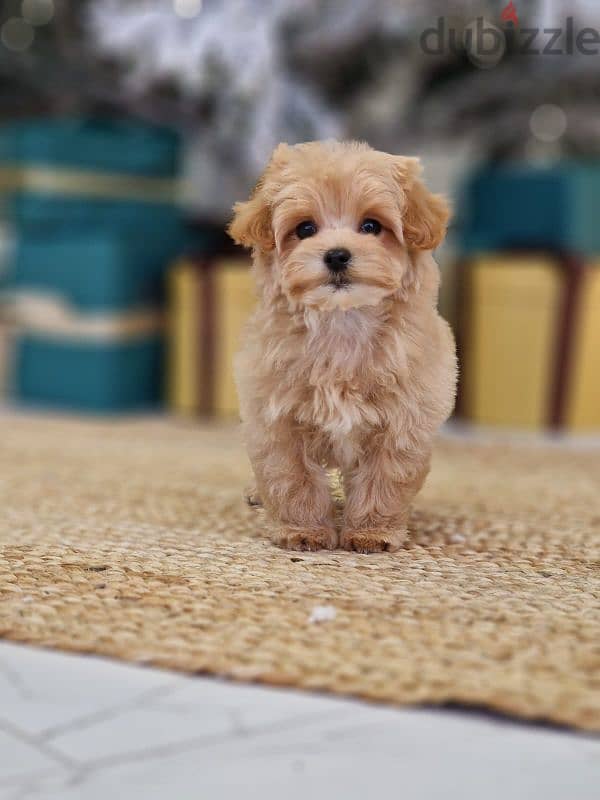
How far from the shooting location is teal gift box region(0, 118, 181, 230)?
111 inches

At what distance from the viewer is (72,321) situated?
108 inches

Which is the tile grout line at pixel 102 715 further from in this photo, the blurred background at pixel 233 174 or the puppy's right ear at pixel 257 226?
the blurred background at pixel 233 174

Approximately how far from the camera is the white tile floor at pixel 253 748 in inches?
28.0

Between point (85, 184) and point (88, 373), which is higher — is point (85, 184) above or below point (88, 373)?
above

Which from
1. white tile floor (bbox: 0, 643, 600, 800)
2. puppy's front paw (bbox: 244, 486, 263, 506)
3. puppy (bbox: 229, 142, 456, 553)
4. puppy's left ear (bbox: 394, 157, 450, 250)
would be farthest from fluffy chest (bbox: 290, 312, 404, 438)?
white tile floor (bbox: 0, 643, 600, 800)

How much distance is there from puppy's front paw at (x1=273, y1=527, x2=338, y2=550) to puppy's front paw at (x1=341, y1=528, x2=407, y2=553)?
0.02m

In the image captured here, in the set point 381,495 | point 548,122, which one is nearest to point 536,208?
point 548,122

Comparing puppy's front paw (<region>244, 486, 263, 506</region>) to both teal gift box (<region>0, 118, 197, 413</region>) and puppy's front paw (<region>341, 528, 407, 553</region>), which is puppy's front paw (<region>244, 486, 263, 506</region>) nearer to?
puppy's front paw (<region>341, 528, 407, 553</region>)

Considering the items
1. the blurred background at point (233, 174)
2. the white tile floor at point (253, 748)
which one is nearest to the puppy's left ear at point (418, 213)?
the white tile floor at point (253, 748)

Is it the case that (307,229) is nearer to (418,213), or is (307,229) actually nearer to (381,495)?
(418,213)

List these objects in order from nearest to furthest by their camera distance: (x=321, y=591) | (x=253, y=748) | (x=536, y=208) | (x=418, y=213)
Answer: (x=253, y=748) → (x=321, y=591) → (x=418, y=213) → (x=536, y=208)
